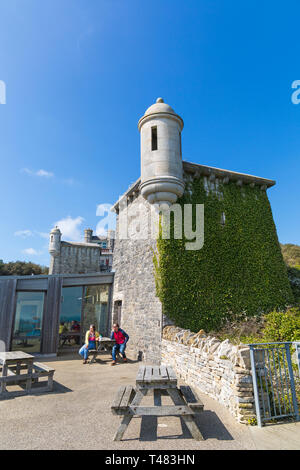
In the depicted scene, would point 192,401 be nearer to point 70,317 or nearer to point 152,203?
point 152,203

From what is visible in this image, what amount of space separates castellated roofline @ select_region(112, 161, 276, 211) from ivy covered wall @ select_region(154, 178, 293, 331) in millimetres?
273

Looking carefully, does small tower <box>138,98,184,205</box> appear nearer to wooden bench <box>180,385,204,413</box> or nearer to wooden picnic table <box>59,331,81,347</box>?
wooden bench <box>180,385,204,413</box>

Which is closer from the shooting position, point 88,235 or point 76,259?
point 76,259

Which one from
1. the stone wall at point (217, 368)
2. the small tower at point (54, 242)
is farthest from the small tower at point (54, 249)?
the stone wall at point (217, 368)

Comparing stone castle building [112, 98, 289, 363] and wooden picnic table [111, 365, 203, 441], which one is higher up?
stone castle building [112, 98, 289, 363]

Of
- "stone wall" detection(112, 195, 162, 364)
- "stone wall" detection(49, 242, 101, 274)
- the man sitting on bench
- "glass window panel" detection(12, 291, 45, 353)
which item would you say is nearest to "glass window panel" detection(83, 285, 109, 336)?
"stone wall" detection(112, 195, 162, 364)

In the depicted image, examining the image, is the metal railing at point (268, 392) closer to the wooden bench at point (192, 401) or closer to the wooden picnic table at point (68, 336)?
the wooden bench at point (192, 401)

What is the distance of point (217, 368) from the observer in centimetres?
495

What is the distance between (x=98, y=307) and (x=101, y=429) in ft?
35.5

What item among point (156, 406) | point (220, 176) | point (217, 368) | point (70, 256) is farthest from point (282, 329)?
point (70, 256)

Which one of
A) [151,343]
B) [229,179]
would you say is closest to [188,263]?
[151,343]

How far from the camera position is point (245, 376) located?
4133 millimetres

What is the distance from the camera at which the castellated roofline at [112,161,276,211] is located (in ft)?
35.3

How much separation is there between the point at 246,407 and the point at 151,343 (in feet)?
17.4
